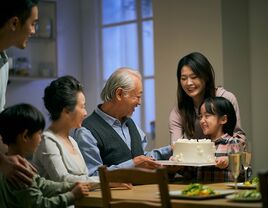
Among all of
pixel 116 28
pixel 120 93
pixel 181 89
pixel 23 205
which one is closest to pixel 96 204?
pixel 23 205

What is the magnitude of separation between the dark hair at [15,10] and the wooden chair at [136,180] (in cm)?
67

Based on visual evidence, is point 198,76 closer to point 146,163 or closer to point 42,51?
point 146,163

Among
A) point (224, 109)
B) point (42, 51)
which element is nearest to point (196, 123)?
point (224, 109)

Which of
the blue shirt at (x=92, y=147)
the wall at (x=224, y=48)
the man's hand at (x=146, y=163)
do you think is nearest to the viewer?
the man's hand at (x=146, y=163)

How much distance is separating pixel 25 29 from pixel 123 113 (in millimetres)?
1178

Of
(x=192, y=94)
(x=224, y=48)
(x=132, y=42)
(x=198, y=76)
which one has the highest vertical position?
(x=132, y=42)

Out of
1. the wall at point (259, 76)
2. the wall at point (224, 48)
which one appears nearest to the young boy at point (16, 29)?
the wall at point (224, 48)

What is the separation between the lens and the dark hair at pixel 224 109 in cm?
350

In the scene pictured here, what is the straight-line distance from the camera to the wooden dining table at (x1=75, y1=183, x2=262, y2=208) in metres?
2.19

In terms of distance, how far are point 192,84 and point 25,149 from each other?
4.85 ft

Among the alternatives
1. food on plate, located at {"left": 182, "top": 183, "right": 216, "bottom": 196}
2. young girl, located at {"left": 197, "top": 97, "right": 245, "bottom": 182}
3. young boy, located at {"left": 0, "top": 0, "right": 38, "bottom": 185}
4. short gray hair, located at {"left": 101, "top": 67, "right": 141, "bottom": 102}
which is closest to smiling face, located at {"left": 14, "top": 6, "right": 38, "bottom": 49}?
young boy, located at {"left": 0, "top": 0, "right": 38, "bottom": 185}

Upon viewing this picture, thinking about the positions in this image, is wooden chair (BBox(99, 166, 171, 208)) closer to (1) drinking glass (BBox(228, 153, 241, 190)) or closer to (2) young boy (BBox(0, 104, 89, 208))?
(2) young boy (BBox(0, 104, 89, 208))

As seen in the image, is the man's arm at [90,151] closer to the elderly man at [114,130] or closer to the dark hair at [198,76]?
the elderly man at [114,130]

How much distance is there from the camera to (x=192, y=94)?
375 centimetres
